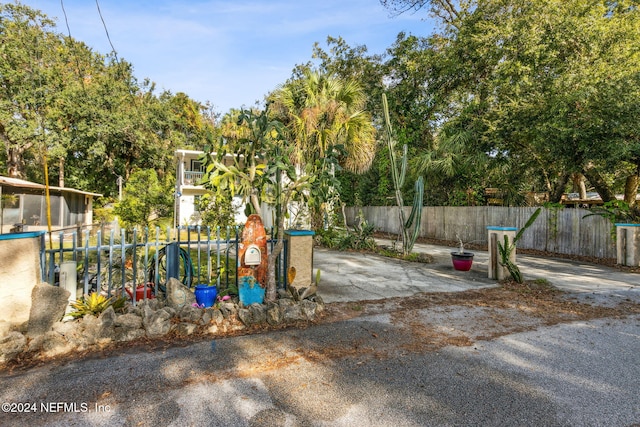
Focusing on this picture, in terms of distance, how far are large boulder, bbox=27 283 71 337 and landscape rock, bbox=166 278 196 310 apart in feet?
3.09

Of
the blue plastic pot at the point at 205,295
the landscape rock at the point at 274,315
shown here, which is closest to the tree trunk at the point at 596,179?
the landscape rock at the point at 274,315

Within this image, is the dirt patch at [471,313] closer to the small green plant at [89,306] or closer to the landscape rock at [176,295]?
the landscape rock at [176,295]

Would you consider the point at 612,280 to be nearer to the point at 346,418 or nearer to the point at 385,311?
the point at 385,311

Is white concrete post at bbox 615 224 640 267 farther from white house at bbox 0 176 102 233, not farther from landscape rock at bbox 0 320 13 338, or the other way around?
white house at bbox 0 176 102 233

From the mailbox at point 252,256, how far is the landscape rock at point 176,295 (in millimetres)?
768

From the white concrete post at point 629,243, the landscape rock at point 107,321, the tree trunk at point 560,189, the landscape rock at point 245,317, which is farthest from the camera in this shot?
the tree trunk at point 560,189

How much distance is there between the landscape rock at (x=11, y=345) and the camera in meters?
2.73

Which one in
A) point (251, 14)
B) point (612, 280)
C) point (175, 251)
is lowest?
point (612, 280)

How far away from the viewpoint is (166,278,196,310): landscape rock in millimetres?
3775

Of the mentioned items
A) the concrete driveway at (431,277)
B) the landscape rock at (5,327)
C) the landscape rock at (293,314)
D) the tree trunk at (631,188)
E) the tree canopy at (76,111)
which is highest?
the tree canopy at (76,111)

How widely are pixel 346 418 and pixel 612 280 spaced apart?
A: 23.3ft

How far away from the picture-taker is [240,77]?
10.7 meters

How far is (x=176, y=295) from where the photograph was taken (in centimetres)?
380

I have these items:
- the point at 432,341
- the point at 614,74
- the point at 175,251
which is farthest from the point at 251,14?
the point at 614,74
